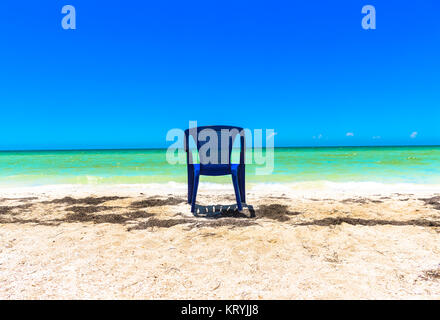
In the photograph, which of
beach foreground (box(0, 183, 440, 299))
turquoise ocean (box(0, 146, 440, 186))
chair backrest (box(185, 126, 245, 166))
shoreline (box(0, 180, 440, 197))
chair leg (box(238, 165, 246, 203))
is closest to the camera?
beach foreground (box(0, 183, 440, 299))

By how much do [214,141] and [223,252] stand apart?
185 centimetres

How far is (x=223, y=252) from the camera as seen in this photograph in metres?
2.77

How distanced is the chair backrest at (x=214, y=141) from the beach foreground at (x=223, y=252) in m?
0.85

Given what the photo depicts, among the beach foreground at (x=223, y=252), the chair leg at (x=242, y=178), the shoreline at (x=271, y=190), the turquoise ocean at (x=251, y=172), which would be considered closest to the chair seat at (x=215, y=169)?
the chair leg at (x=242, y=178)

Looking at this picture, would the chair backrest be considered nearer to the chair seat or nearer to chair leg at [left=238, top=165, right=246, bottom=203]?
the chair seat

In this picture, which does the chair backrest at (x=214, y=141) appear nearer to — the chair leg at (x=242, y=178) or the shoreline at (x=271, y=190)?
the chair leg at (x=242, y=178)

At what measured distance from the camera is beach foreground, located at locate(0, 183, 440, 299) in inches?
81.6

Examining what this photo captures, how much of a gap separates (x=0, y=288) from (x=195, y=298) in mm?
1426

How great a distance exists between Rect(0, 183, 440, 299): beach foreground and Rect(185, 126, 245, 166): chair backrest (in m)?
0.85

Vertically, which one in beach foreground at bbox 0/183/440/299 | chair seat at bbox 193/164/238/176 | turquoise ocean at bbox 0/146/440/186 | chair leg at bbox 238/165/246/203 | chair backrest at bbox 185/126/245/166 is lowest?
turquoise ocean at bbox 0/146/440/186

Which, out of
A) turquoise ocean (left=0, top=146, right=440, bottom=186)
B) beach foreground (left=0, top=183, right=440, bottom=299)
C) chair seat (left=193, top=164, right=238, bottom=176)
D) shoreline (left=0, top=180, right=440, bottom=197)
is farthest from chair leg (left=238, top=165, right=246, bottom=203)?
turquoise ocean (left=0, top=146, right=440, bottom=186)

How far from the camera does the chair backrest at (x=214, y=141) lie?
4172 millimetres
